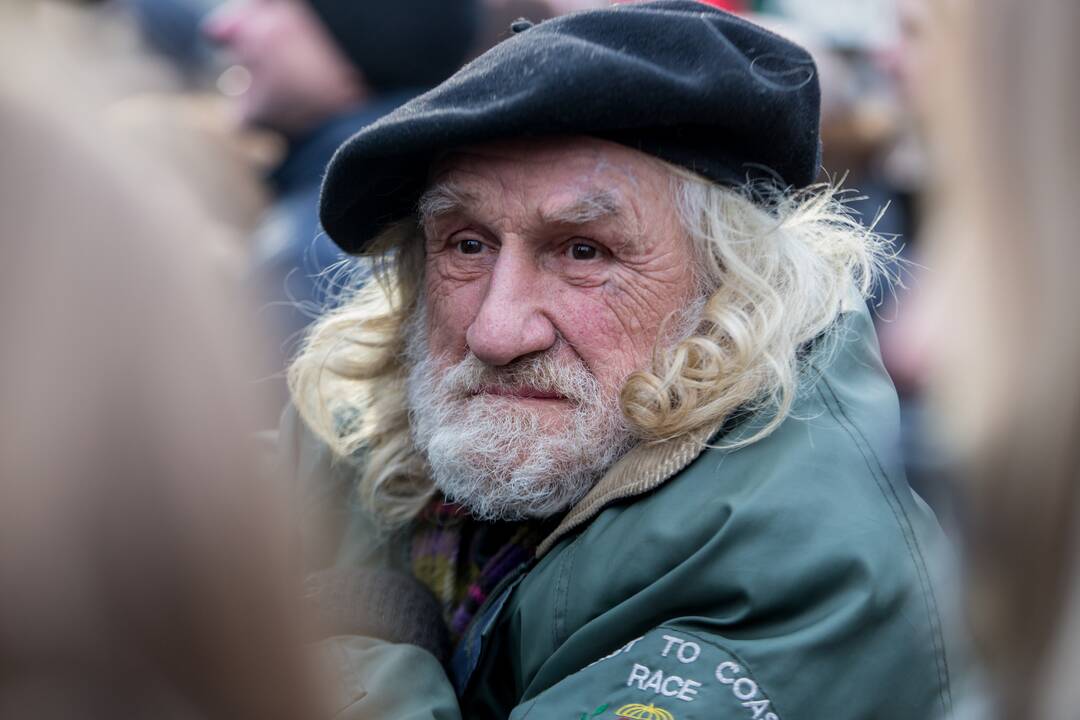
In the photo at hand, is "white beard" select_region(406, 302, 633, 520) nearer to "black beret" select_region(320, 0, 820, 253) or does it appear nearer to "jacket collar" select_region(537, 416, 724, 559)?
"jacket collar" select_region(537, 416, 724, 559)

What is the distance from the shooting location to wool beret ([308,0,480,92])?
11.6 ft

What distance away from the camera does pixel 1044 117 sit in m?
0.85

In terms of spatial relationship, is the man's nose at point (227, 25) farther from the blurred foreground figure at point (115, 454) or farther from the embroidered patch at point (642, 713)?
the blurred foreground figure at point (115, 454)

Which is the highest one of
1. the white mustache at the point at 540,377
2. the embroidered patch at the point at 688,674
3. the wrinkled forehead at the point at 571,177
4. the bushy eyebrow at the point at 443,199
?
the wrinkled forehead at the point at 571,177

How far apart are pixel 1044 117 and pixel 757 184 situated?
4.93 ft

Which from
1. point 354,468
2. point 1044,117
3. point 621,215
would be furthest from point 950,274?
point 354,468

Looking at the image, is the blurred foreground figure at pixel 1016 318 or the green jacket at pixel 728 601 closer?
the blurred foreground figure at pixel 1016 318

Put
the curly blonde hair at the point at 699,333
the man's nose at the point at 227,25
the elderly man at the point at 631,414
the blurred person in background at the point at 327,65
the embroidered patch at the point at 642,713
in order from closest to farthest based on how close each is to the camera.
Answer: the embroidered patch at the point at 642,713 → the elderly man at the point at 631,414 → the curly blonde hair at the point at 699,333 → the blurred person in background at the point at 327,65 → the man's nose at the point at 227,25

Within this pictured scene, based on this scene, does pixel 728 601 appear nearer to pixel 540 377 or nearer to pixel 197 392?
pixel 540 377

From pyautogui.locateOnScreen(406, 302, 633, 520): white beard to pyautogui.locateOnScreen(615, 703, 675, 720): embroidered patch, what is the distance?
0.56m

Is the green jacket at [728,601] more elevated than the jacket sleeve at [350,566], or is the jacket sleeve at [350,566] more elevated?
Answer: the green jacket at [728,601]

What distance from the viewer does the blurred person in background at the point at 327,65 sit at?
3541 mm

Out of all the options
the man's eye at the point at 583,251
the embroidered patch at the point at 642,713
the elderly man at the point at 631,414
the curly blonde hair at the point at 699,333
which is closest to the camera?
the embroidered patch at the point at 642,713

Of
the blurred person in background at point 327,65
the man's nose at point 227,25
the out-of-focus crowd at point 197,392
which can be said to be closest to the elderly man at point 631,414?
the out-of-focus crowd at point 197,392
